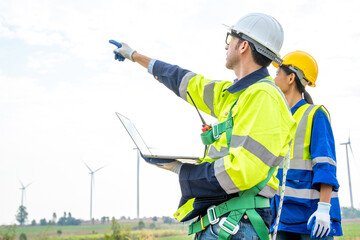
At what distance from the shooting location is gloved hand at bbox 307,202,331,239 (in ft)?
13.6

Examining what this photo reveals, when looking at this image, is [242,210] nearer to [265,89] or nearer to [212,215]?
[212,215]

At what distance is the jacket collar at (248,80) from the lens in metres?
3.18

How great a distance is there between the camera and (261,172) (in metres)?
2.77

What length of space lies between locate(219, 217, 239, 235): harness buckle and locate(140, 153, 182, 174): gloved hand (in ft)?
1.55

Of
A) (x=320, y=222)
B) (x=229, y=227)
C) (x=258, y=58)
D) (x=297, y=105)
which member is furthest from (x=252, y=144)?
(x=297, y=105)

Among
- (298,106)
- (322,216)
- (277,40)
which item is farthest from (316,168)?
(277,40)

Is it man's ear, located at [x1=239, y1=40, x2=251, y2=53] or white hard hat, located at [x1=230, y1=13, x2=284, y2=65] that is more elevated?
white hard hat, located at [x1=230, y1=13, x2=284, y2=65]

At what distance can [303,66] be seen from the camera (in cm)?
511

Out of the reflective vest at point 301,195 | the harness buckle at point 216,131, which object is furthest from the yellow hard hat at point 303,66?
the harness buckle at point 216,131

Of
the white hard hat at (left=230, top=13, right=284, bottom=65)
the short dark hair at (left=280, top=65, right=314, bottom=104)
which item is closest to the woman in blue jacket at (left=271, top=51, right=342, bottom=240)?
the short dark hair at (left=280, top=65, right=314, bottom=104)

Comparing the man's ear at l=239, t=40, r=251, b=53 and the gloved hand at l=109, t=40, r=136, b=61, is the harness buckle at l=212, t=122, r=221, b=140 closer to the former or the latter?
the man's ear at l=239, t=40, r=251, b=53

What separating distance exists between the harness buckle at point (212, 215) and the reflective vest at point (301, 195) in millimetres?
1564

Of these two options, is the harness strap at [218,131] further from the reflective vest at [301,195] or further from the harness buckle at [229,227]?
the reflective vest at [301,195]

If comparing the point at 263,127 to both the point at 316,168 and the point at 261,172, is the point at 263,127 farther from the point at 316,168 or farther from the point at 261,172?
the point at 316,168
